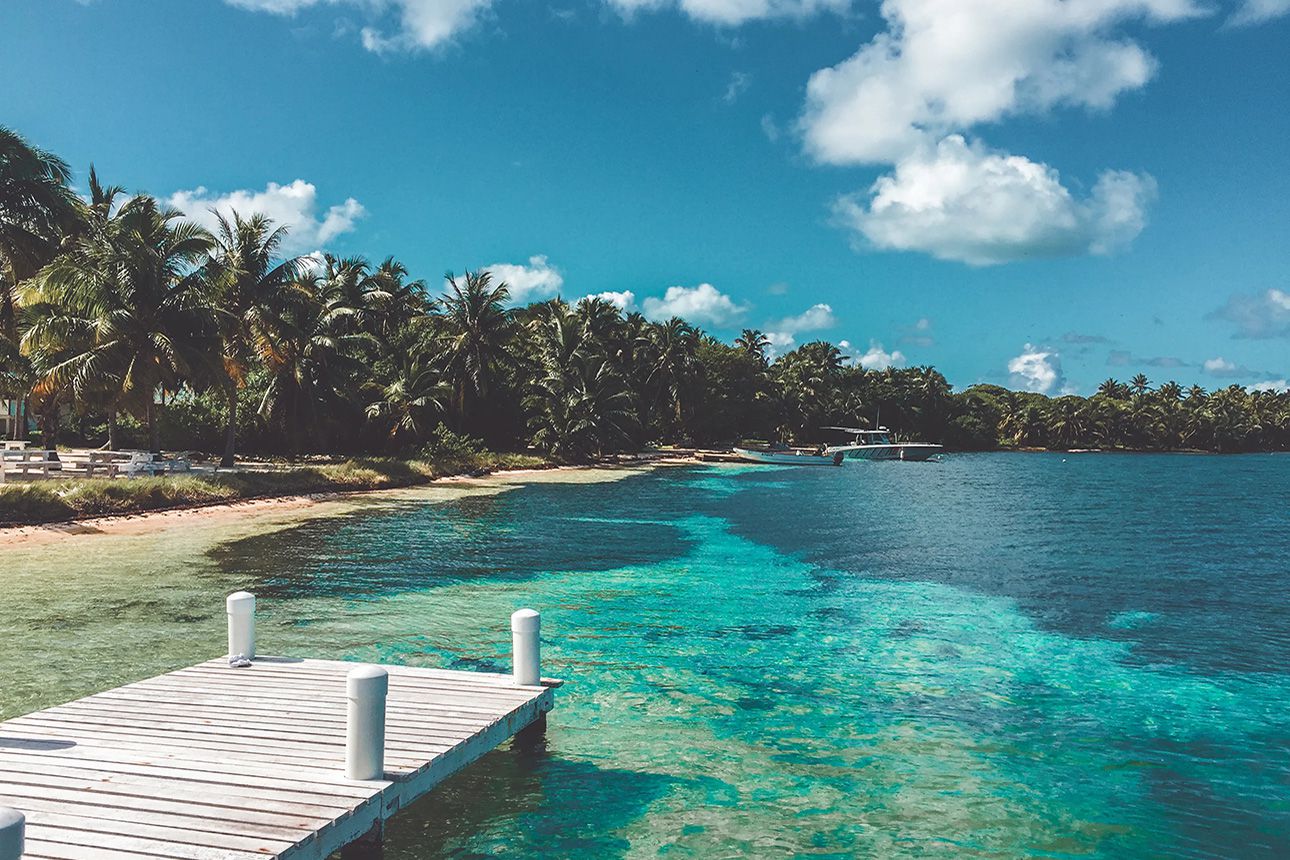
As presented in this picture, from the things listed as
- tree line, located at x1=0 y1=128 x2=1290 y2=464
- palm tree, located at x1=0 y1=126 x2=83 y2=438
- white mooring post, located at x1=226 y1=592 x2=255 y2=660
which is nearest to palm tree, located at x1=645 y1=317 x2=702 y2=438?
tree line, located at x1=0 y1=128 x2=1290 y2=464

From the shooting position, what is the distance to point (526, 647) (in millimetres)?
8125

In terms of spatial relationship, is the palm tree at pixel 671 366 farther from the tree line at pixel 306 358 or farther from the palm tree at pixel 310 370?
the palm tree at pixel 310 370

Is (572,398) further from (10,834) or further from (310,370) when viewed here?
(10,834)

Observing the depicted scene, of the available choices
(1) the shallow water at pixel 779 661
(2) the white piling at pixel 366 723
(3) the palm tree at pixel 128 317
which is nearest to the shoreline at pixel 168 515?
(1) the shallow water at pixel 779 661

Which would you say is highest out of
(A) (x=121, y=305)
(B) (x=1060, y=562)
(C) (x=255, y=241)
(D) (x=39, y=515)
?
(C) (x=255, y=241)

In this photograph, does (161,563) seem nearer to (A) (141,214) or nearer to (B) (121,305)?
(B) (121,305)

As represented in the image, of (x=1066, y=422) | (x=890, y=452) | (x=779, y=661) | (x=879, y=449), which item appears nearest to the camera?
(x=779, y=661)

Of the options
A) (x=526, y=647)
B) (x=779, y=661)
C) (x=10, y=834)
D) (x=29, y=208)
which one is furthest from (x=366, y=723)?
(x=29, y=208)

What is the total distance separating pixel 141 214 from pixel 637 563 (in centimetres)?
2344

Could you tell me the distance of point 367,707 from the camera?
18.4 ft

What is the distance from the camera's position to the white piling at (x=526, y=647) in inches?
317

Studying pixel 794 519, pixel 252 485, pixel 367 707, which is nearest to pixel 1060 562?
pixel 794 519

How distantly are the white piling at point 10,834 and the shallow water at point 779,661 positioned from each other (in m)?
3.29

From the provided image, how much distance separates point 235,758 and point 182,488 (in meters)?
22.9
